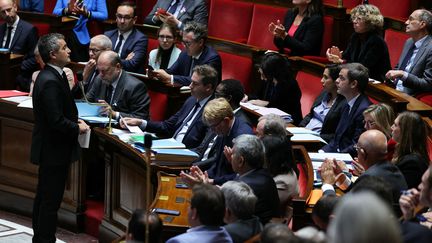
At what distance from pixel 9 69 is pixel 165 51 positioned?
118cm

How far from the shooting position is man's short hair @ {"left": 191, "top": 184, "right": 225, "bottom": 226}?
308cm

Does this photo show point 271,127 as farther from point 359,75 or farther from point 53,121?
point 53,121

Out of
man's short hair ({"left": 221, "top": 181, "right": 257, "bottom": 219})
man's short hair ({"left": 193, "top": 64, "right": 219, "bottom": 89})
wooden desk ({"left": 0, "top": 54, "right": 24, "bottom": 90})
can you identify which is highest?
man's short hair ({"left": 193, "top": 64, "right": 219, "bottom": 89})

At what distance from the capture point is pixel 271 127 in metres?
4.11

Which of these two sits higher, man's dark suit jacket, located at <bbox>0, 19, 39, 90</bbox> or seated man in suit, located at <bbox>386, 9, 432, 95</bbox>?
seated man in suit, located at <bbox>386, 9, 432, 95</bbox>

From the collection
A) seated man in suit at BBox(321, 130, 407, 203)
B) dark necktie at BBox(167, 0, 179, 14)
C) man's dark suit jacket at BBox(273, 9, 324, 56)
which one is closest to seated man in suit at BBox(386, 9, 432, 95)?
man's dark suit jacket at BBox(273, 9, 324, 56)

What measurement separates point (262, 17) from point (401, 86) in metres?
1.80

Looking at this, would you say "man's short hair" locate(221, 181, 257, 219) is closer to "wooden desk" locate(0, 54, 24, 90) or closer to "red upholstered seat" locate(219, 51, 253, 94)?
"red upholstered seat" locate(219, 51, 253, 94)

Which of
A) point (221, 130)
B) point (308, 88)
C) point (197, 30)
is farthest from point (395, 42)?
point (221, 130)

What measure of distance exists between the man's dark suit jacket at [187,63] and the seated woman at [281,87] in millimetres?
505

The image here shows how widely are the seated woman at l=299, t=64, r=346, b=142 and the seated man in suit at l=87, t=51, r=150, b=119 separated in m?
1.03

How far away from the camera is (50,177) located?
4.61 metres

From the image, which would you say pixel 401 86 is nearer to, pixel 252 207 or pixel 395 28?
pixel 395 28

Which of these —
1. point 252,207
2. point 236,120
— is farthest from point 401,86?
point 252,207
